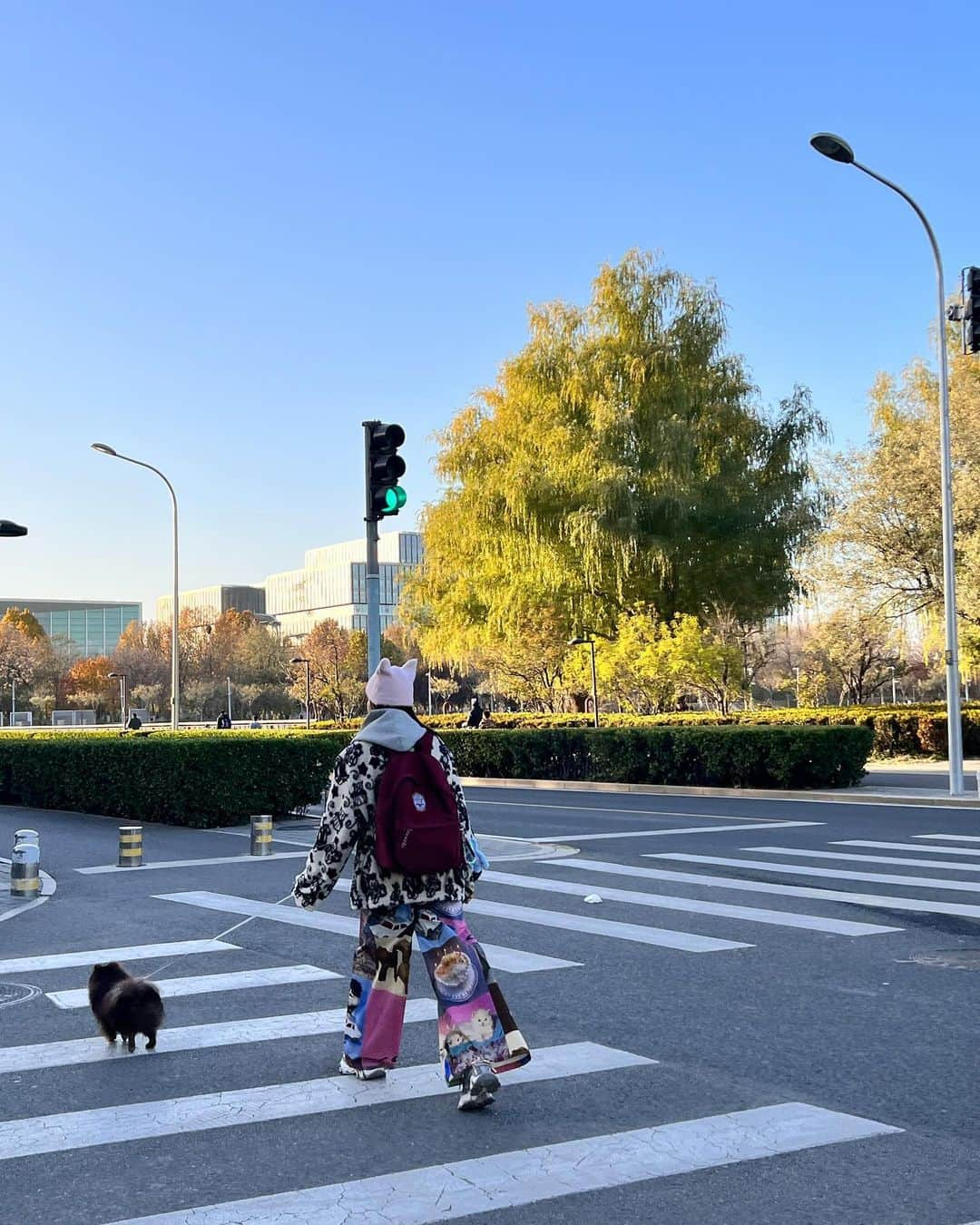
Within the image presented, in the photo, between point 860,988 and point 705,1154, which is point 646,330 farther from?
point 705,1154

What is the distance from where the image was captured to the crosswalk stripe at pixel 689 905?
29.5 feet

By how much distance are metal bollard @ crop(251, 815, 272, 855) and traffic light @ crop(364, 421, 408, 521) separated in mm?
4202

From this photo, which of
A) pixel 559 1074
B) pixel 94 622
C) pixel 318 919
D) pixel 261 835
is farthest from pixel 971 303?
pixel 94 622

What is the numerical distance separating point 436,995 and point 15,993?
3380mm

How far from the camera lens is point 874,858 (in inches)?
511

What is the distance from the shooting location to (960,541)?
33875 millimetres

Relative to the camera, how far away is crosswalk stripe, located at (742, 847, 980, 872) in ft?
40.2

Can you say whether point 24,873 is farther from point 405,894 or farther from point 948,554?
point 948,554

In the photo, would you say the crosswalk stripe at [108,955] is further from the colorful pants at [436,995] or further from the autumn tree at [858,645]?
the autumn tree at [858,645]

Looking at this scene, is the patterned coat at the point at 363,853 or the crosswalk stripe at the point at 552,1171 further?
the patterned coat at the point at 363,853

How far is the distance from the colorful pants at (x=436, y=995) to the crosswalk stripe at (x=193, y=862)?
26.7ft

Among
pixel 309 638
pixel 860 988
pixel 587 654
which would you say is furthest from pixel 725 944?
pixel 309 638

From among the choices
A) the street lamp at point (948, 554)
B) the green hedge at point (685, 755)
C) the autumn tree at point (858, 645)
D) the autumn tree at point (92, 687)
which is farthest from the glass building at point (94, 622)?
the street lamp at point (948, 554)

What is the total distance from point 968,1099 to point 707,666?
1158 inches
